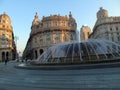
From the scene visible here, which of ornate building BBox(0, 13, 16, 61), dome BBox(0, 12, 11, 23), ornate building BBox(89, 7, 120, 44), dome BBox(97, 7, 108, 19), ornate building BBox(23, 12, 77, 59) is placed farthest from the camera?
dome BBox(0, 12, 11, 23)

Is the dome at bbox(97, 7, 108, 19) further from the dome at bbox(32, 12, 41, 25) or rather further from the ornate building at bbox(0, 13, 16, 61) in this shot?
the ornate building at bbox(0, 13, 16, 61)

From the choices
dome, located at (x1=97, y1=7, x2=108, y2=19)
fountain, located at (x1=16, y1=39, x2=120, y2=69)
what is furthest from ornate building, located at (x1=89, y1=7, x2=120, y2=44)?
fountain, located at (x1=16, y1=39, x2=120, y2=69)

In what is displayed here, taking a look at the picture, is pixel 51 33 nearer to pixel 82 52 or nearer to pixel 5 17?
pixel 5 17

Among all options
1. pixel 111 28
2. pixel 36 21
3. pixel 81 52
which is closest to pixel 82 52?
pixel 81 52

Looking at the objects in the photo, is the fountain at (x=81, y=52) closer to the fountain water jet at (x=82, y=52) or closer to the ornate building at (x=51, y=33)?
the fountain water jet at (x=82, y=52)

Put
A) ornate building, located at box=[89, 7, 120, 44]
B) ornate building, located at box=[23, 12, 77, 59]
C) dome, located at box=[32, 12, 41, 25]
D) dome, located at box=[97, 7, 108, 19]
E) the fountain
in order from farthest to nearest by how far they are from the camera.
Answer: dome, located at box=[32, 12, 41, 25], dome, located at box=[97, 7, 108, 19], ornate building, located at box=[89, 7, 120, 44], ornate building, located at box=[23, 12, 77, 59], the fountain

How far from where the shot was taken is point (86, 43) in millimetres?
16672

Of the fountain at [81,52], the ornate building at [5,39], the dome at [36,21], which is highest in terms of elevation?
Result: the dome at [36,21]

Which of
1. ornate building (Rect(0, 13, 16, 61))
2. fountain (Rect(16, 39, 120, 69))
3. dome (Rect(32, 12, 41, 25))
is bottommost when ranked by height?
fountain (Rect(16, 39, 120, 69))

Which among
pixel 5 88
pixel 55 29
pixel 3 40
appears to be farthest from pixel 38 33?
pixel 5 88

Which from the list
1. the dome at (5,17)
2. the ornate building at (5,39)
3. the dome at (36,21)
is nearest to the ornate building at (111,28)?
the dome at (36,21)

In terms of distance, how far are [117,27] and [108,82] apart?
191 ft

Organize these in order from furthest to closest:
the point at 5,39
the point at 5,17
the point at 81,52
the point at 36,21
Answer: the point at 36,21 < the point at 5,17 < the point at 5,39 < the point at 81,52

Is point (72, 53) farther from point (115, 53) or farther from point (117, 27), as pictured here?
point (117, 27)
